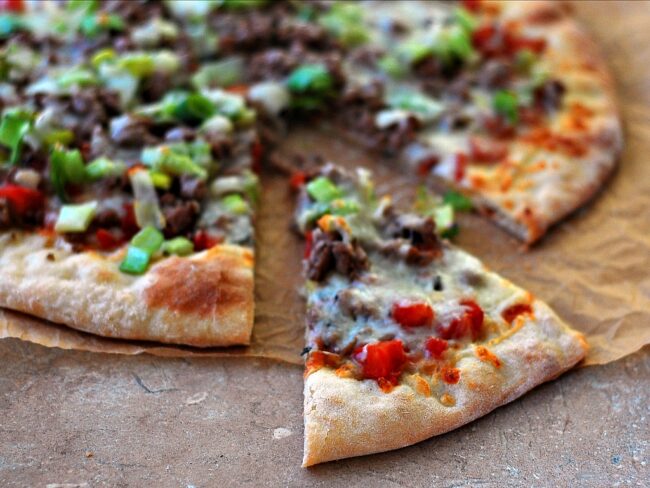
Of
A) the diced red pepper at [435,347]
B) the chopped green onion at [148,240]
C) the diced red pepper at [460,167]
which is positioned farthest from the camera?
the diced red pepper at [460,167]

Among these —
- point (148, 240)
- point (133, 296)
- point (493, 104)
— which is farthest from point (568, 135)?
point (133, 296)

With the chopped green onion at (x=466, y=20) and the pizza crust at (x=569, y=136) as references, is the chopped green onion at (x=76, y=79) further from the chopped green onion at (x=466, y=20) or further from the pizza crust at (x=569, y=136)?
the chopped green onion at (x=466, y=20)

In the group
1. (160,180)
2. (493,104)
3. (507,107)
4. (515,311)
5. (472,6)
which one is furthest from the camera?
(472,6)

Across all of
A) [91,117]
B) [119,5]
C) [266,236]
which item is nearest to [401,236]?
[266,236]

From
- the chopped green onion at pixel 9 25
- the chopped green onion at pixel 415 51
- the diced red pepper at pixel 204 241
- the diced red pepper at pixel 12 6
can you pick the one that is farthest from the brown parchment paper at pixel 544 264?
the diced red pepper at pixel 12 6

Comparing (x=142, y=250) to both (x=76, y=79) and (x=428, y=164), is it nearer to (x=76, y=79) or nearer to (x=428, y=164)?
(x=76, y=79)

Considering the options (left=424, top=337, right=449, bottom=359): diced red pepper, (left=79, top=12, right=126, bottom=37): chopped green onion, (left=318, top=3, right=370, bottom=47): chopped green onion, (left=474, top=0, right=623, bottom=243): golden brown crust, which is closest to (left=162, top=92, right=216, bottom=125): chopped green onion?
(left=79, top=12, right=126, bottom=37): chopped green onion

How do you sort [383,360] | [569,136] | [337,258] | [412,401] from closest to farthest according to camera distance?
[412,401], [383,360], [337,258], [569,136]
